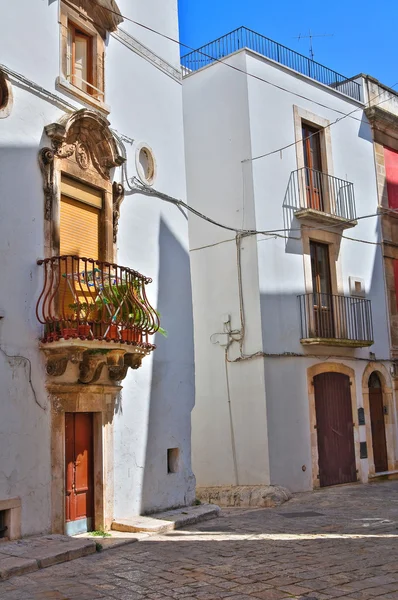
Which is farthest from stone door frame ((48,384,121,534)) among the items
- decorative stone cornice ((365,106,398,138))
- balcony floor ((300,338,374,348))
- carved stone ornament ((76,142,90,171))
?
decorative stone cornice ((365,106,398,138))

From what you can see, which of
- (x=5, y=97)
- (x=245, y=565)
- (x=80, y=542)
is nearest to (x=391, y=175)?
(x=5, y=97)

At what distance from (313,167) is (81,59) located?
731 centimetres

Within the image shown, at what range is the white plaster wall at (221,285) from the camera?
14.1m

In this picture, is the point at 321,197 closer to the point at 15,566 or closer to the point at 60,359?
the point at 60,359

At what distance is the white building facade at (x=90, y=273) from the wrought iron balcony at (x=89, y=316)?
1.0 inches

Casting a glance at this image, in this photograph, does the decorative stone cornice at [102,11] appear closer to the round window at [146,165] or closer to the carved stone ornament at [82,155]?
the round window at [146,165]

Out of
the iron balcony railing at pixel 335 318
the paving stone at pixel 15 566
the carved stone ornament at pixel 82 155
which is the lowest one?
the paving stone at pixel 15 566

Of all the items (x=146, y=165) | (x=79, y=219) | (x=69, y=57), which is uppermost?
(x=69, y=57)

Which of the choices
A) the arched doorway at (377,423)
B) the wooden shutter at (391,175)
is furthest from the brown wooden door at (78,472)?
the wooden shutter at (391,175)

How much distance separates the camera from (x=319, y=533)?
9352 mm

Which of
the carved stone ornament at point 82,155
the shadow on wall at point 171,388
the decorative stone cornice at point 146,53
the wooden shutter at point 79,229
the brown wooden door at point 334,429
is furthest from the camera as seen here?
the brown wooden door at point 334,429

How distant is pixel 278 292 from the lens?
14.6 m

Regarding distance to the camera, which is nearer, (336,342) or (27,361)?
(27,361)

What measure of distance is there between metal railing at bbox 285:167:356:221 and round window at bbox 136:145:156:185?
449 cm
